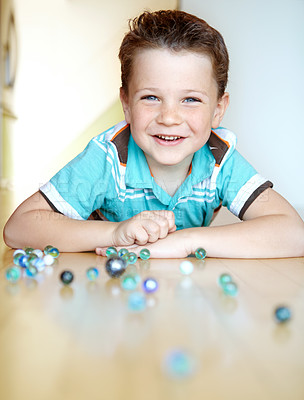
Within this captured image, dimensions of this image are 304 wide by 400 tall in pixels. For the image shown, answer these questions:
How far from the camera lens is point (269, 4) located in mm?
2607

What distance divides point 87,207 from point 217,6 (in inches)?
72.3

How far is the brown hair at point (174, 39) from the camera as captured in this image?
1.28 meters

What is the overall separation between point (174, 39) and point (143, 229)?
1.76 ft

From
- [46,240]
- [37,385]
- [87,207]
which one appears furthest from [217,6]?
[37,385]

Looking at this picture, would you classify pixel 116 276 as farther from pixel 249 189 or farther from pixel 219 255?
pixel 249 189

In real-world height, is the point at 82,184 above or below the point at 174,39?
below

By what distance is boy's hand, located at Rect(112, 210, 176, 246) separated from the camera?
1.14 metres

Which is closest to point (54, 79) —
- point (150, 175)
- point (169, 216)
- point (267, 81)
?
point (267, 81)

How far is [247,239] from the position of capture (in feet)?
4.00

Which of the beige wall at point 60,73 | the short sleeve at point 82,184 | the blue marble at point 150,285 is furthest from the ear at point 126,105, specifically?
the beige wall at point 60,73

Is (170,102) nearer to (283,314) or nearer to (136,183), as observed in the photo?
(136,183)

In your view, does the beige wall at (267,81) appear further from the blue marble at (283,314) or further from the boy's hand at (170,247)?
the blue marble at (283,314)

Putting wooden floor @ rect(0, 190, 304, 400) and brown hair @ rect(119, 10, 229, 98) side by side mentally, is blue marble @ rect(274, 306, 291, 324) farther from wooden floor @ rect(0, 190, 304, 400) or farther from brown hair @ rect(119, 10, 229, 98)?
brown hair @ rect(119, 10, 229, 98)

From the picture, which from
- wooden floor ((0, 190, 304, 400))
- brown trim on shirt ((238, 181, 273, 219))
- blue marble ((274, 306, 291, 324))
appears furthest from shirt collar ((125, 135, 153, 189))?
blue marble ((274, 306, 291, 324))
